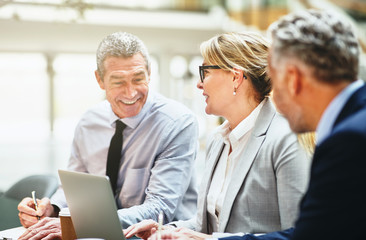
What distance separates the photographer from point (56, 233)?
69.7 inches

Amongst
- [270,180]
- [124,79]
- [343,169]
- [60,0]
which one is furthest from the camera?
[60,0]

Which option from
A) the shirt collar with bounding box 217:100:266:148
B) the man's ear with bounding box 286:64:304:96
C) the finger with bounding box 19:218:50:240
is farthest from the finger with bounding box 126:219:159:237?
the man's ear with bounding box 286:64:304:96

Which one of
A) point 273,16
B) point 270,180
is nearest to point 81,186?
point 270,180

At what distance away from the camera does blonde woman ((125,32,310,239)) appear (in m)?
1.60

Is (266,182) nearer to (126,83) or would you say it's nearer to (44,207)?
(126,83)

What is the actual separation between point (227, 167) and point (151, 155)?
20.4 inches

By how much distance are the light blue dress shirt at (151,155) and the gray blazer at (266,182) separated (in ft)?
1.70

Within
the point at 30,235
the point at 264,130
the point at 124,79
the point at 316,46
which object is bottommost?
the point at 30,235

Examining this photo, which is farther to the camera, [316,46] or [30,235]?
[30,235]

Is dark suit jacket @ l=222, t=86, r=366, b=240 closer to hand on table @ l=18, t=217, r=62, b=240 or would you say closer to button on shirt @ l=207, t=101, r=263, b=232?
button on shirt @ l=207, t=101, r=263, b=232

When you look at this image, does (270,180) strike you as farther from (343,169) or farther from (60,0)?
(60,0)

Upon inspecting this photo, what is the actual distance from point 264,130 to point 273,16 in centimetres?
961

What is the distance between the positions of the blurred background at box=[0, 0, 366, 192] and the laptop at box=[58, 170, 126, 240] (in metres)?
8.20

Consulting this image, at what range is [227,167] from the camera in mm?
1918
